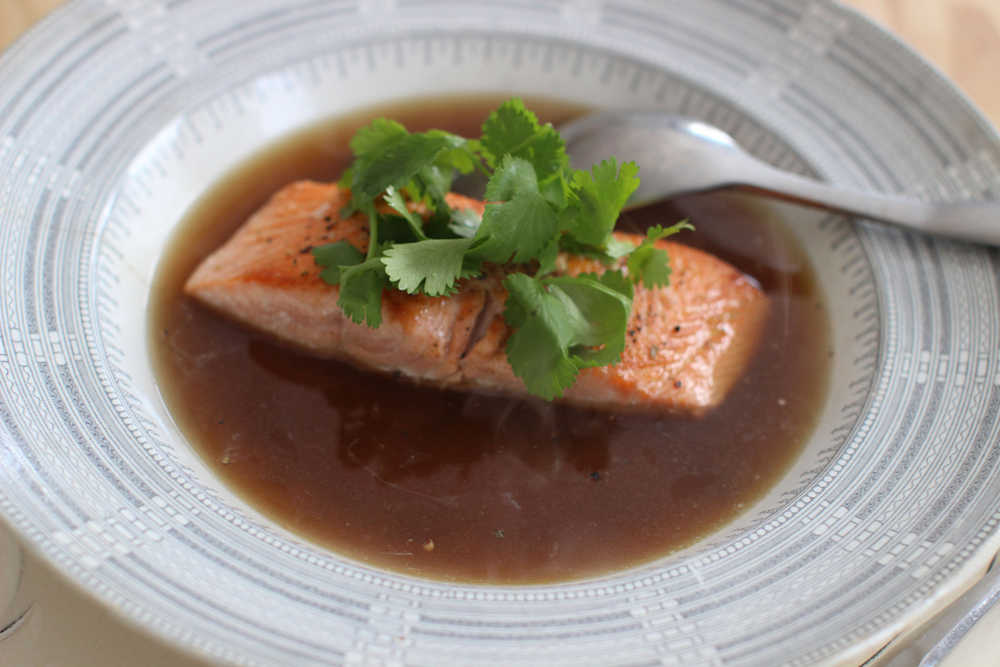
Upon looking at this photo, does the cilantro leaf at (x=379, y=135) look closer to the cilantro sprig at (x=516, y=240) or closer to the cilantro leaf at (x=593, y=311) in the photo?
the cilantro sprig at (x=516, y=240)

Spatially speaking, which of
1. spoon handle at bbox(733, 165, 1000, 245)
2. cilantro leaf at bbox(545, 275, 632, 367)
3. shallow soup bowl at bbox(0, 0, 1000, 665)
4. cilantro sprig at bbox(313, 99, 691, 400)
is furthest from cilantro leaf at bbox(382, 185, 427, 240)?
spoon handle at bbox(733, 165, 1000, 245)

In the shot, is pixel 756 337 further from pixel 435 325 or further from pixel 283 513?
pixel 283 513

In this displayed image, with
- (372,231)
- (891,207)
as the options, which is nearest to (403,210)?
(372,231)

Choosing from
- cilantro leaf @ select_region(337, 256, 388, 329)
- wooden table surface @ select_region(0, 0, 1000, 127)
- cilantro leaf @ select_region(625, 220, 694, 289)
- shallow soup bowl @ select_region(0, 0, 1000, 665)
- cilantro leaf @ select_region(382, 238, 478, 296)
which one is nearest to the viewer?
shallow soup bowl @ select_region(0, 0, 1000, 665)

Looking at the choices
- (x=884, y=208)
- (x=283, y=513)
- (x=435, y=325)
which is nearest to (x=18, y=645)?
(x=283, y=513)

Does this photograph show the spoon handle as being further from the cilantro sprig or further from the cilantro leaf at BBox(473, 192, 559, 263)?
the cilantro leaf at BBox(473, 192, 559, 263)

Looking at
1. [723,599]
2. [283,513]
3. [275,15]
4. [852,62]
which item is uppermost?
[852,62]
